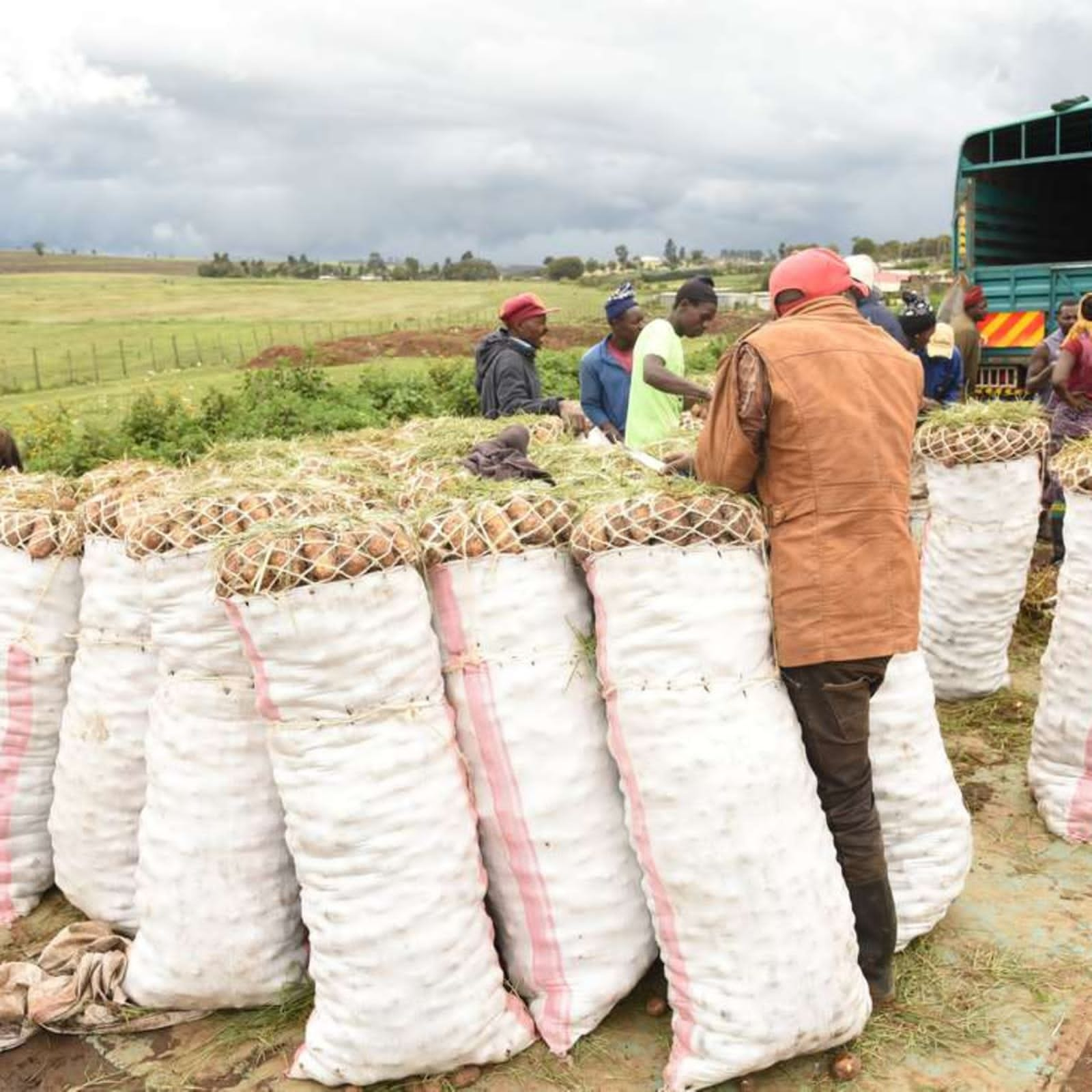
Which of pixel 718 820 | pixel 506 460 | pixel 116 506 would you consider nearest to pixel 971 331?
pixel 506 460

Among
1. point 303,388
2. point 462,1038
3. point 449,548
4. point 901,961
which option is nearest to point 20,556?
point 449,548

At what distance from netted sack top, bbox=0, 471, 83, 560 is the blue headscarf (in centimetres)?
326

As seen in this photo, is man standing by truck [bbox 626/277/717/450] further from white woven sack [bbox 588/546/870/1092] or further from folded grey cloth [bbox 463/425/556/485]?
white woven sack [bbox 588/546/870/1092]

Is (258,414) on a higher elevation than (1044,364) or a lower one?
lower

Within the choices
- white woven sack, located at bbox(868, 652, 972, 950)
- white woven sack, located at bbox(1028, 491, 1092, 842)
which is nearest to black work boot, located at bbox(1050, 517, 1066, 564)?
white woven sack, located at bbox(1028, 491, 1092, 842)

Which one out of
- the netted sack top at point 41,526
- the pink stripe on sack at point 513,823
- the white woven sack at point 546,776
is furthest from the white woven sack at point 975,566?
the netted sack top at point 41,526

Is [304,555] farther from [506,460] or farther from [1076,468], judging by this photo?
[1076,468]

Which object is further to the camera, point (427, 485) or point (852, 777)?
point (427, 485)

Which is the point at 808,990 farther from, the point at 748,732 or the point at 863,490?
the point at 863,490

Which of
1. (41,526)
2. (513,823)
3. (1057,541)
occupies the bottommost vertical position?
(1057,541)

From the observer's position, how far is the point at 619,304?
614cm

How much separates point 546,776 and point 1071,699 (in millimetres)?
2493

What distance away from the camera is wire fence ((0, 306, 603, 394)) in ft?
111

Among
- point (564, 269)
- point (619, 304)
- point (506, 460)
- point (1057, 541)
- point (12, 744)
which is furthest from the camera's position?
point (564, 269)
